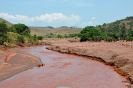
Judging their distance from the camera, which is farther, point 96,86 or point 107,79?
point 107,79

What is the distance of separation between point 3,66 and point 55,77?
23.9 ft

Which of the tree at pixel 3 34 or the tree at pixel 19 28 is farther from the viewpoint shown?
the tree at pixel 19 28

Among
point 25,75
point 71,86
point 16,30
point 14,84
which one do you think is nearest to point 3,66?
point 25,75

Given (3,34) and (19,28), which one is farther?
(19,28)

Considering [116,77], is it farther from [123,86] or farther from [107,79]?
[123,86]

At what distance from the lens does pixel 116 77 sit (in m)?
14.1

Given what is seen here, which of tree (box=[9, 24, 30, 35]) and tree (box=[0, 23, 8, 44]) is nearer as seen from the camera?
tree (box=[0, 23, 8, 44])

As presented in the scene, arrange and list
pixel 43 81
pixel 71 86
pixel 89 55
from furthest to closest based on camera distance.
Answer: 1. pixel 89 55
2. pixel 43 81
3. pixel 71 86

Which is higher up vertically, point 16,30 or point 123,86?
point 16,30

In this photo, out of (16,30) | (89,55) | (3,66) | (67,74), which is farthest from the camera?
(16,30)

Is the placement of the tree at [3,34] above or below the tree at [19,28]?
below

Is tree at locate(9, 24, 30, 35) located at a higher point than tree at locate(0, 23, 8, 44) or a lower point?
higher

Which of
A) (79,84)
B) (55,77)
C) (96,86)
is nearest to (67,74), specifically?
(55,77)

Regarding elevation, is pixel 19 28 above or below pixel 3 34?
above
